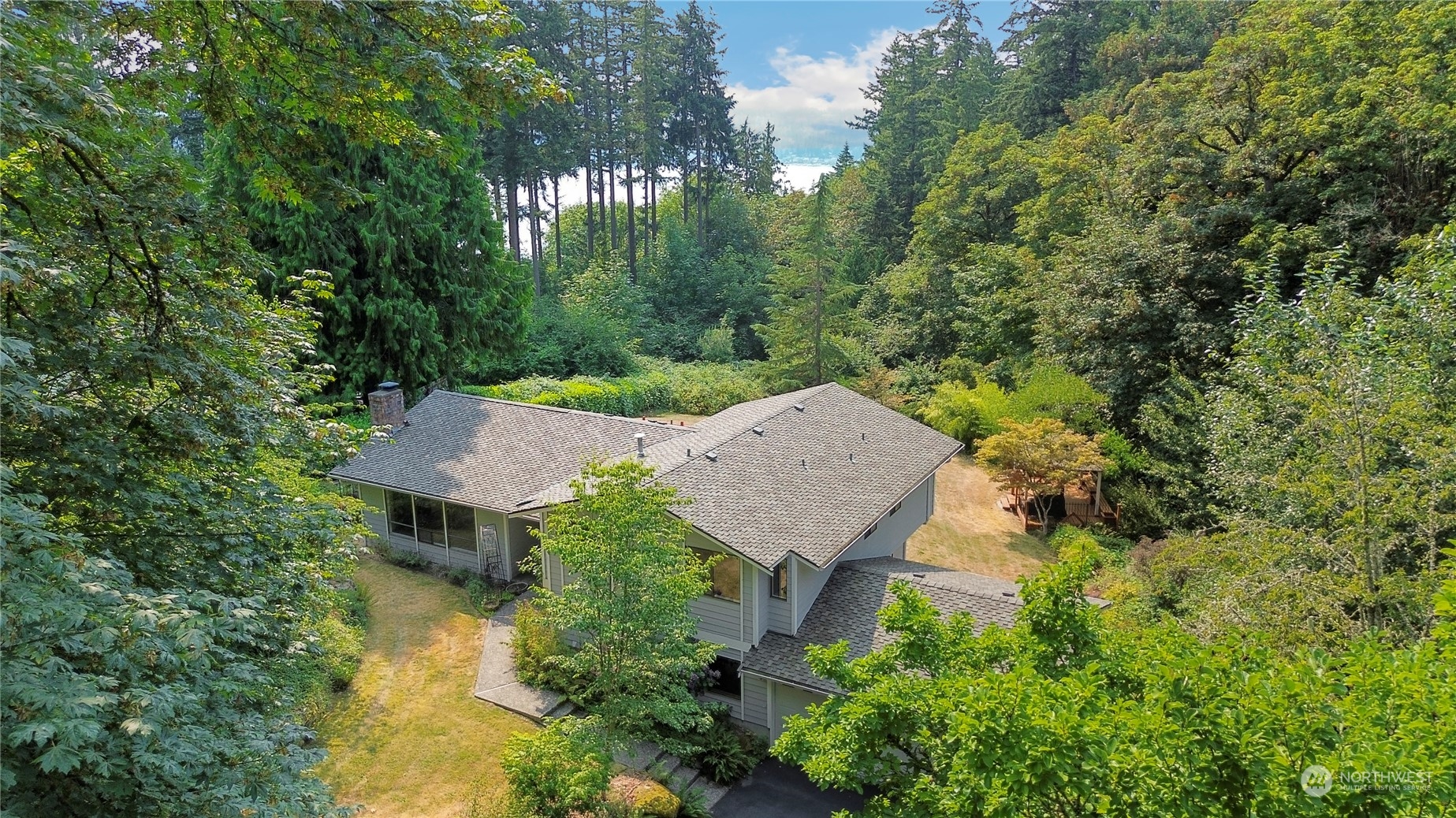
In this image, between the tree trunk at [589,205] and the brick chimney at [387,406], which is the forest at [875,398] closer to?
the brick chimney at [387,406]

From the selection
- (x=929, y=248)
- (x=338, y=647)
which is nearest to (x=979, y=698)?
(x=338, y=647)

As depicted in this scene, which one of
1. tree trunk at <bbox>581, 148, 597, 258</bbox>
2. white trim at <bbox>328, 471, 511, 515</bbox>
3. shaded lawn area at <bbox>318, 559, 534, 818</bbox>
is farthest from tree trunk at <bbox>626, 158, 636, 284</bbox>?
shaded lawn area at <bbox>318, 559, 534, 818</bbox>

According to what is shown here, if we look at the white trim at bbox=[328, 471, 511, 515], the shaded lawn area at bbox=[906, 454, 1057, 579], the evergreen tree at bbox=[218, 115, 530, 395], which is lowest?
the shaded lawn area at bbox=[906, 454, 1057, 579]

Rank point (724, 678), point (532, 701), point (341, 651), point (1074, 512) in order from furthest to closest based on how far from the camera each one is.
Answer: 1. point (1074, 512)
2. point (724, 678)
3. point (341, 651)
4. point (532, 701)

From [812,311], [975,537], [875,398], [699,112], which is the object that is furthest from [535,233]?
[975,537]

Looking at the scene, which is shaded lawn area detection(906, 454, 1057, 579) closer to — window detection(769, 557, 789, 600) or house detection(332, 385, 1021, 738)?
house detection(332, 385, 1021, 738)

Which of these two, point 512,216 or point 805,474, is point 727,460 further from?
point 512,216
